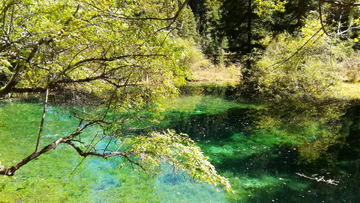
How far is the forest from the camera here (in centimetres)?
364

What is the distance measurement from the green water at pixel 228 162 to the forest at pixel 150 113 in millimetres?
48

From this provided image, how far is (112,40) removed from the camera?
377 cm

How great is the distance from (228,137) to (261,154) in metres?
2.00

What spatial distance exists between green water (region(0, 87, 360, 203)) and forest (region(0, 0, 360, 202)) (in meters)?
0.05

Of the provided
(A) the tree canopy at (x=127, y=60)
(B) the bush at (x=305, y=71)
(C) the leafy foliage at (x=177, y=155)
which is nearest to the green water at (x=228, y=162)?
(C) the leafy foliage at (x=177, y=155)

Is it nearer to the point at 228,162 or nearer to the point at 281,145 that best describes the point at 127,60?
the point at 228,162

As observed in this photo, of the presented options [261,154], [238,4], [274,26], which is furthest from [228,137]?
[274,26]

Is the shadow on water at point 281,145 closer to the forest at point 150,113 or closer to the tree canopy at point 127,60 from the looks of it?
the forest at point 150,113

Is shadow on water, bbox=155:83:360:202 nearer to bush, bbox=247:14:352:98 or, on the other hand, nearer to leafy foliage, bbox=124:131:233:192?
bush, bbox=247:14:352:98

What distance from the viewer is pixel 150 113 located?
6.74 m

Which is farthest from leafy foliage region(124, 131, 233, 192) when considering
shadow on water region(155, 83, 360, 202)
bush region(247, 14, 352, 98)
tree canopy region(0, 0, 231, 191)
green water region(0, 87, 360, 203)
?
bush region(247, 14, 352, 98)

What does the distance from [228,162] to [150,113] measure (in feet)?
9.89

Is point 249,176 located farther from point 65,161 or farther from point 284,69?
point 284,69

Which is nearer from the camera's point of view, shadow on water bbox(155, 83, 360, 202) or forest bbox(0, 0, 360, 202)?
forest bbox(0, 0, 360, 202)
